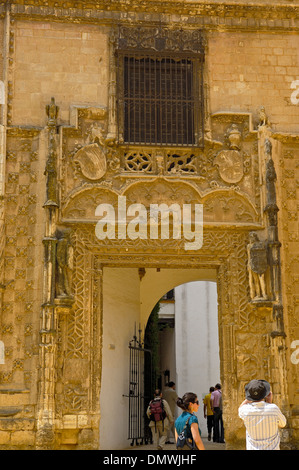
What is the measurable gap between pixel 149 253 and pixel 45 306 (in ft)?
6.66

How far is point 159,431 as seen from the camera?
1403 cm

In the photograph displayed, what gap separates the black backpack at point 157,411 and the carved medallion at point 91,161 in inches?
192

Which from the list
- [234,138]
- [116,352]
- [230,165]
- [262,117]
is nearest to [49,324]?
[116,352]

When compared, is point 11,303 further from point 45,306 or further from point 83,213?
point 83,213

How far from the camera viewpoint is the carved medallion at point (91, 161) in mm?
12172

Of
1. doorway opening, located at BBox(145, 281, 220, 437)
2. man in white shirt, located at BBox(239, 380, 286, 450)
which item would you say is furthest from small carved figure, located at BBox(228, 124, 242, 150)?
doorway opening, located at BBox(145, 281, 220, 437)

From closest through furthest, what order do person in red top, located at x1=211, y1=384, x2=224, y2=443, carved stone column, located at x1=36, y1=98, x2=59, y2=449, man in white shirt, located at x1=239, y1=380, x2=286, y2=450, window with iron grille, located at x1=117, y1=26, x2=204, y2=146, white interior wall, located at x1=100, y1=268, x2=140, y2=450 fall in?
man in white shirt, located at x1=239, y1=380, x2=286, y2=450, carved stone column, located at x1=36, y1=98, x2=59, y2=449, window with iron grille, located at x1=117, y1=26, x2=204, y2=146, white interior wall, located at x1=100, y1=268, x2=140, y2=450, person in red top, located at x1=211, y1=384, x2=224, y2=443

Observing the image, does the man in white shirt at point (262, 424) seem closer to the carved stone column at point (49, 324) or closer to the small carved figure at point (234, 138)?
the carved stone column at point (49, 324)

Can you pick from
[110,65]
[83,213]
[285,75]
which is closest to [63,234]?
[83,213]

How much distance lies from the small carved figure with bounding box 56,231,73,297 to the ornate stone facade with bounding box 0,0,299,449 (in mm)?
24

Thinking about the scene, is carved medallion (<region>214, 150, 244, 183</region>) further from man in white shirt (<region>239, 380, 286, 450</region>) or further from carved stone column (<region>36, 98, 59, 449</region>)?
man in white shirt (<region>239, 380, 286, 450</region>)

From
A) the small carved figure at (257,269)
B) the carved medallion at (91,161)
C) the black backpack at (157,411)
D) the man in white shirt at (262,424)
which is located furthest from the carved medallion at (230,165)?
the man in white shirt at (262,424)

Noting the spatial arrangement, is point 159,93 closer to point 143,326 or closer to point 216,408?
point 143,326

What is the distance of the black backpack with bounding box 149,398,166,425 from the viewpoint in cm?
1388
